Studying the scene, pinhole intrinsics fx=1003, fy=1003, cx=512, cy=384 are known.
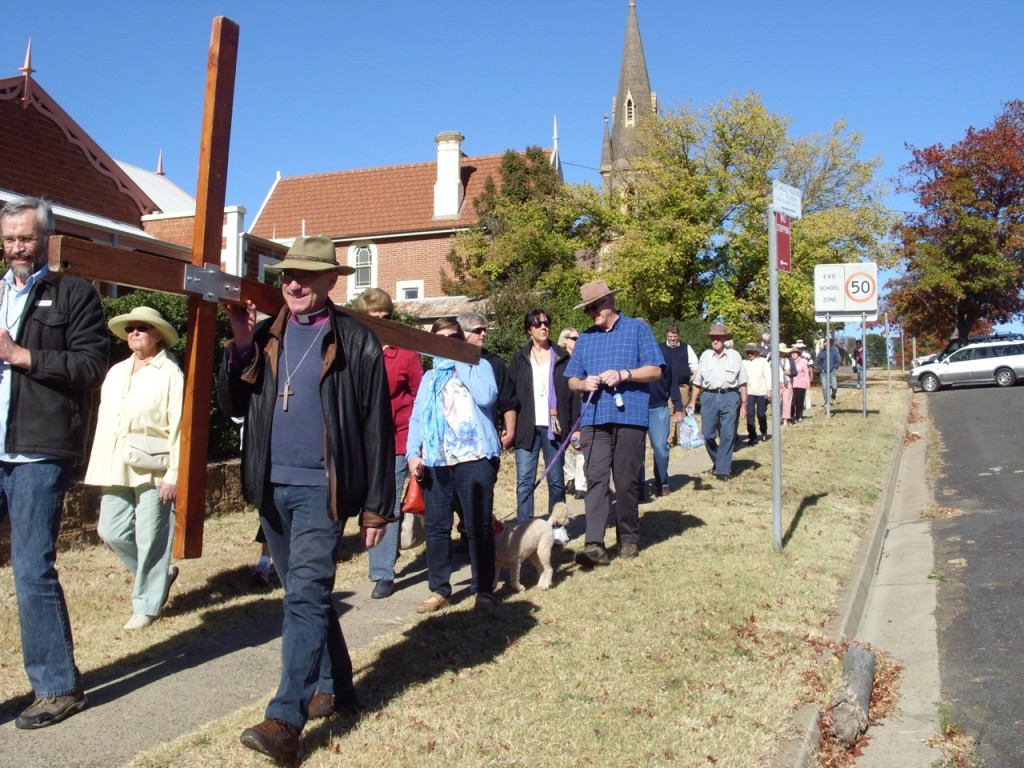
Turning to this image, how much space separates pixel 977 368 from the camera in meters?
34.9

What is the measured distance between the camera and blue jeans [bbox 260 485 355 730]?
383 centimetres

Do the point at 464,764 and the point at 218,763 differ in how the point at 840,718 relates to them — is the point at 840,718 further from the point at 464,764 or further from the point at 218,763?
the point at 218,763

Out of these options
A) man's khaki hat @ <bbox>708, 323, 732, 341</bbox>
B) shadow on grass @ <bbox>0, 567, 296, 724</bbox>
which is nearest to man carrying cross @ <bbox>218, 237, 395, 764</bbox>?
shadow on grass @ <bbox>0, 567, 296, 724</bbox>

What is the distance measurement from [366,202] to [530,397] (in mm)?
38486

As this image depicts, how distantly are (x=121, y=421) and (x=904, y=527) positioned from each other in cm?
813

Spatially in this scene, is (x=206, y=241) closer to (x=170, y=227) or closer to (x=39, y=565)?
(x=39, y=565)

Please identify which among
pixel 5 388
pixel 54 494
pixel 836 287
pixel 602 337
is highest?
pixel 836 287

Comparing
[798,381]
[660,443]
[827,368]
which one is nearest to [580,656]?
[660,443]

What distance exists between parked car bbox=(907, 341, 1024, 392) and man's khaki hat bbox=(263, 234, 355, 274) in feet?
114

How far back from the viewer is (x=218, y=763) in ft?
12.5

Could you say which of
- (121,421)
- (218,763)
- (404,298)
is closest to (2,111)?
(121,421)

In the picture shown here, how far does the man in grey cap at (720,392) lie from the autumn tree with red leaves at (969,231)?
114 feet

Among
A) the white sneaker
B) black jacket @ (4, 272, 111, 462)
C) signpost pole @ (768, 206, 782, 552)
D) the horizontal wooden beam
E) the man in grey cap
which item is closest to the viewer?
the horizontal wooden beam

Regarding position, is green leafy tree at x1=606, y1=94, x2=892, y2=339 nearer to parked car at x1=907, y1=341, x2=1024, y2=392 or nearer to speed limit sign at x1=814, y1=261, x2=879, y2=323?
parked car at x1=907, y1=341, x2=1024, y2=392
